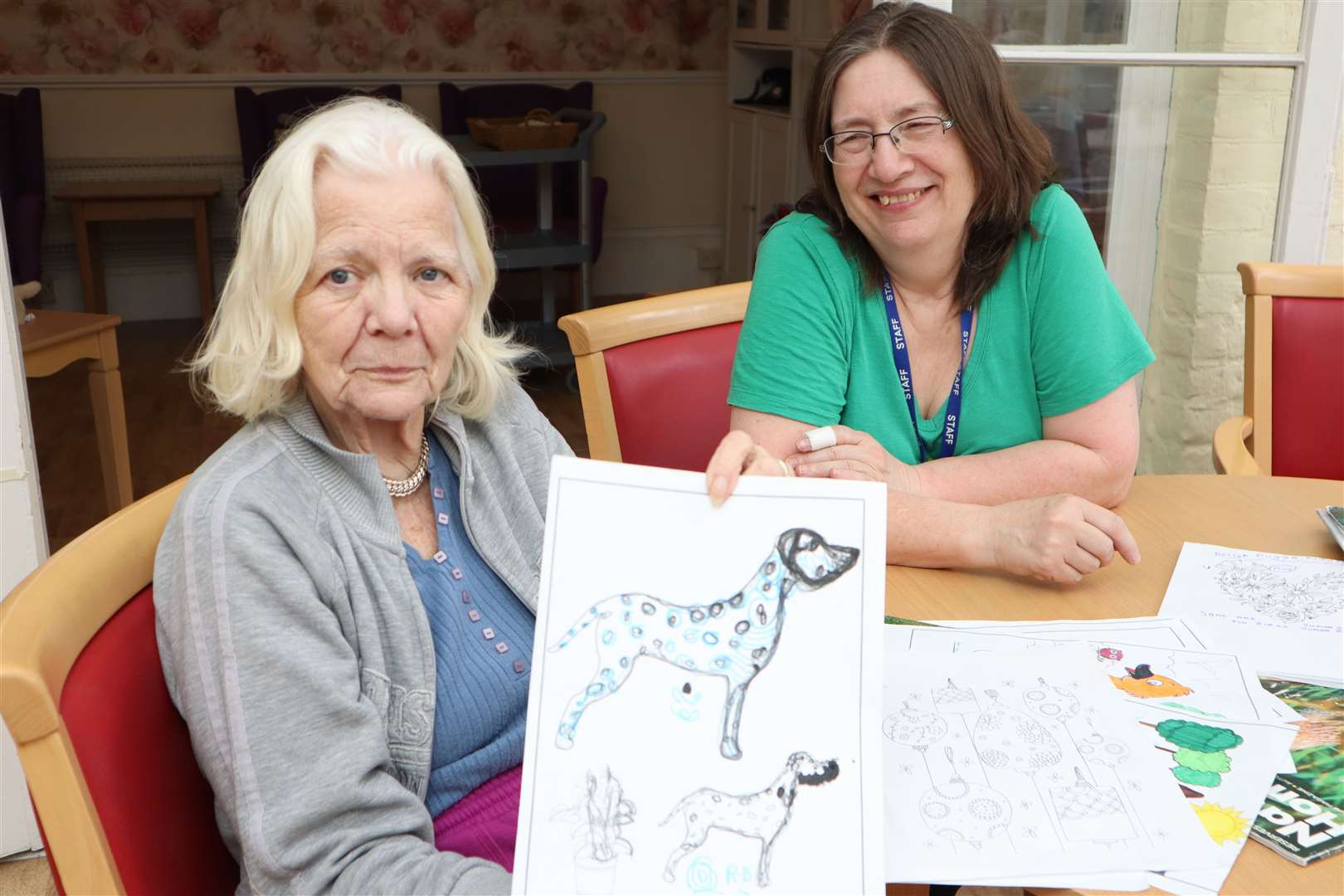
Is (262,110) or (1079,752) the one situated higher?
(262,110)

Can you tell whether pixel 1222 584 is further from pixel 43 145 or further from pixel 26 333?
pixel 43 145

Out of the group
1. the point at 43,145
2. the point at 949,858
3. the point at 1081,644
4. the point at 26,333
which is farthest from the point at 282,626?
the point at 43,145

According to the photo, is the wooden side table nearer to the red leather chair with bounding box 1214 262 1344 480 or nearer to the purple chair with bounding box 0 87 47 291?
the purple chair with bounding box 0 87 47 291

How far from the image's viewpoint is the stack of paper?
834 mm

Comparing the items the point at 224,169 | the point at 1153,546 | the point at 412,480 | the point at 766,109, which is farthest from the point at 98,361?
the point at 766,109

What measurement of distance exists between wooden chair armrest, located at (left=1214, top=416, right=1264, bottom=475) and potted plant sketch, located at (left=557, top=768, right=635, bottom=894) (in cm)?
130

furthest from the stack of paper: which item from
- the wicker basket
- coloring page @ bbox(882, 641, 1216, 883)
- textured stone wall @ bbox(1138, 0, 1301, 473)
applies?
the wicker basket

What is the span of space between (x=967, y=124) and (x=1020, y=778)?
911mm

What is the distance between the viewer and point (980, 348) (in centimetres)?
157

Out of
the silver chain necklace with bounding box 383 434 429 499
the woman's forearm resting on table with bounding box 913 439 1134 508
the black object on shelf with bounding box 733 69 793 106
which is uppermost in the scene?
the black object on shelf with bounding box 733 69 793 106

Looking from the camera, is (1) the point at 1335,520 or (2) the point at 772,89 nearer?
(1) the point at 1335,520

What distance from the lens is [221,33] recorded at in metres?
6.17

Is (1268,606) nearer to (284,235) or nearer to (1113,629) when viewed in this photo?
(1113,629)

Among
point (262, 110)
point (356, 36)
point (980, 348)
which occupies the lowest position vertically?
point (980, 348)
